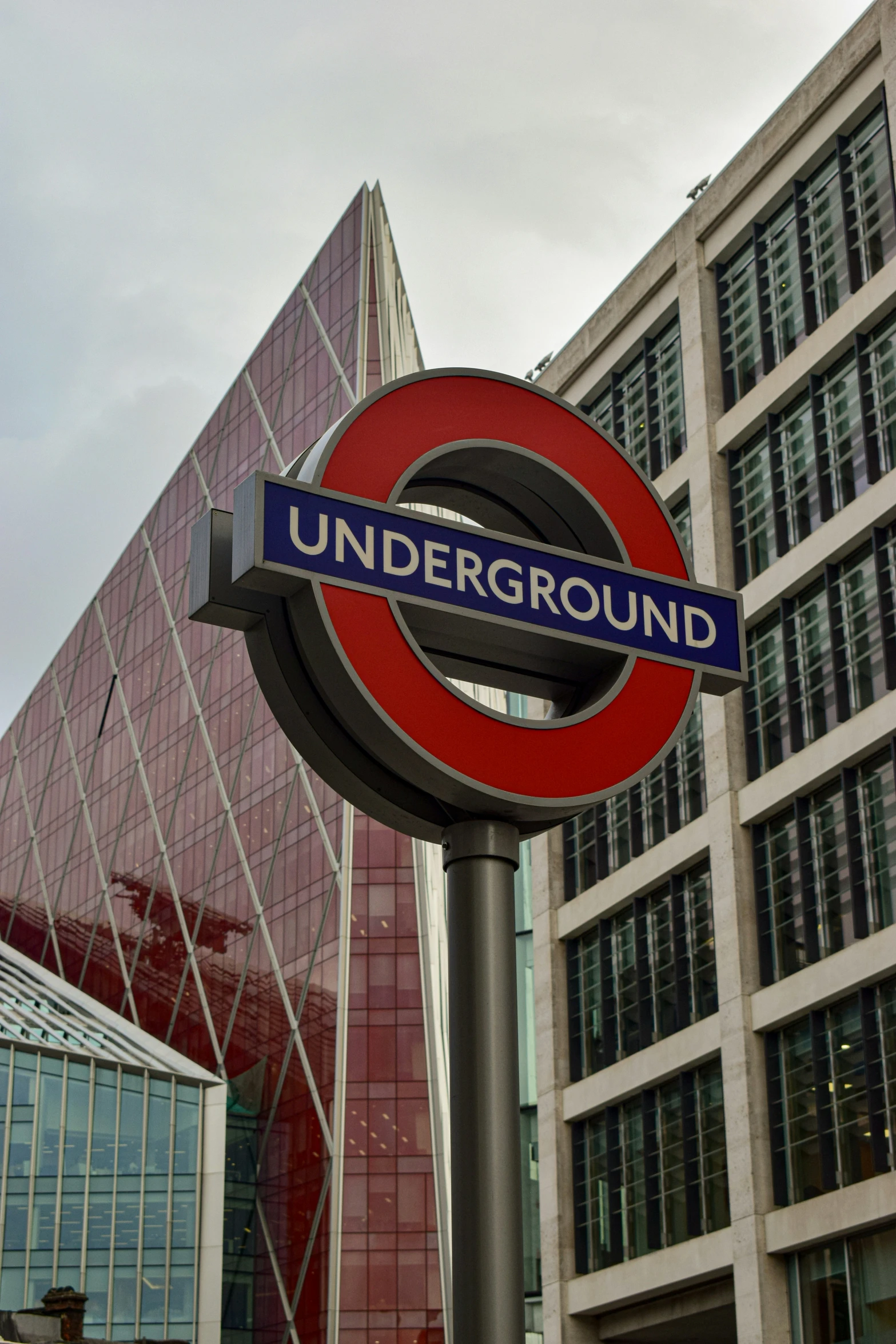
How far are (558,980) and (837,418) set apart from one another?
45.9 ft

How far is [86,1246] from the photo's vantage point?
50.4 metres

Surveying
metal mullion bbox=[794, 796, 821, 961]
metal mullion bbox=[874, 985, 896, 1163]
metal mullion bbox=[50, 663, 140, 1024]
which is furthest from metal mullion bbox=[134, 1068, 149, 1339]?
metal mullion bbox=[874, 985, 896, 1163]

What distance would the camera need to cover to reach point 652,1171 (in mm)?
34312

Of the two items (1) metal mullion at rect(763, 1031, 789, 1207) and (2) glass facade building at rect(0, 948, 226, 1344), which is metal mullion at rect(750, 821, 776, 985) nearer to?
(1) metal mullion at rect(763, 1031, 789, 1207)

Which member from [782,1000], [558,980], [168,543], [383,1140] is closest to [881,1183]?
[782,1000]

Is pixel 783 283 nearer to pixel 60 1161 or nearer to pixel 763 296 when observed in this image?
pixel 763 296

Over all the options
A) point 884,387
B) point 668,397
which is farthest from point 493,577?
point 668,397

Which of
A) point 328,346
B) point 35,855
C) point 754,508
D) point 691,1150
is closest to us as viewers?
point 691,1150

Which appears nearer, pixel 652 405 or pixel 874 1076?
pixel 874 1076

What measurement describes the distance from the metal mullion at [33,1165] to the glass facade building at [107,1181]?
0.11 feet

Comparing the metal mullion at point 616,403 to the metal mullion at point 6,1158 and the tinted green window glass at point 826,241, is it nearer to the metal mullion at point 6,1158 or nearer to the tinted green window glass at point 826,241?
the tinted green window glass at point 826,241

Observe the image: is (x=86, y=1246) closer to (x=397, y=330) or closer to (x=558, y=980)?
(x=558, y=980)

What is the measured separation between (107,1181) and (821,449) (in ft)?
104

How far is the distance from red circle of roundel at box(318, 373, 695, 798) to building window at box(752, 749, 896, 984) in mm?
22591
